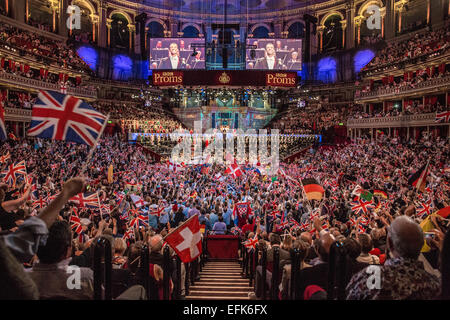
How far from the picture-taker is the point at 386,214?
339 inches

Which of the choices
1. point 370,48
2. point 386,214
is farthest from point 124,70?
point 386,214

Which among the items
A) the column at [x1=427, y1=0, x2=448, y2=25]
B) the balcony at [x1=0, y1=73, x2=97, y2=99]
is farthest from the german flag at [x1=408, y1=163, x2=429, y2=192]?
the column at [x1=427, y1=0, x2=448, y2=25]

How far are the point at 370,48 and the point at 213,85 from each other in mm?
21460

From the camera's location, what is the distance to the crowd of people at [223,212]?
2686 mm

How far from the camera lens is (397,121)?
98.1 ft

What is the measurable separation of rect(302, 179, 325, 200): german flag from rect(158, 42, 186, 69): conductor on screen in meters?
33.9

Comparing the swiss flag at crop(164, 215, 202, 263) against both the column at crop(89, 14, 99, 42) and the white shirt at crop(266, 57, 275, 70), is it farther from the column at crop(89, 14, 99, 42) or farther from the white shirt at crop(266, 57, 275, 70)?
the column at crop(89, 14, 99, 42)

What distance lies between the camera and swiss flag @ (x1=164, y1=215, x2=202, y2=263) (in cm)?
502

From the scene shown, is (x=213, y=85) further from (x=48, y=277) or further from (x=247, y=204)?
(x=48, y=277)

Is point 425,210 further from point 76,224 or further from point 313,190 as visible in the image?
point 76,224

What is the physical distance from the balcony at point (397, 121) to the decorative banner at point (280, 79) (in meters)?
8.20

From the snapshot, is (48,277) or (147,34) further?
(147,34)

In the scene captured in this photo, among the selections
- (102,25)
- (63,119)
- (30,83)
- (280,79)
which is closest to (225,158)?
(280,79)

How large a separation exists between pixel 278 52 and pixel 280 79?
155 inches
